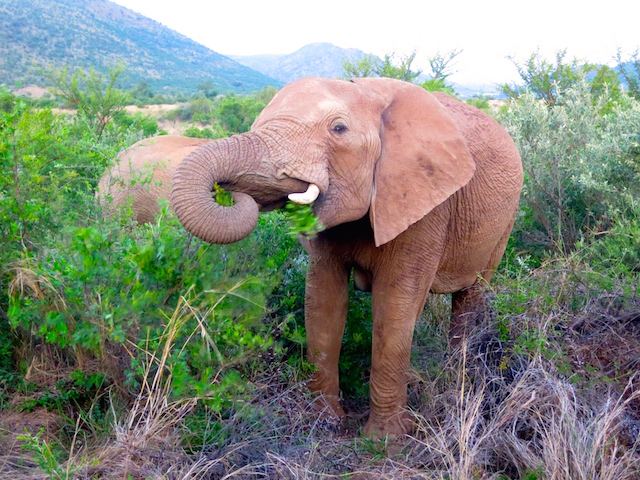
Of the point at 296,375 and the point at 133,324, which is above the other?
the point at 133,324

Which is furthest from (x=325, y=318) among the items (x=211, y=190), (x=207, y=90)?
(x=207, y=90)

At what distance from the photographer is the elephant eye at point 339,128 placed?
3.29 m

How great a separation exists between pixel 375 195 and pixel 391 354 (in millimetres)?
1207

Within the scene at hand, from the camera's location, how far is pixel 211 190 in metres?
2.92

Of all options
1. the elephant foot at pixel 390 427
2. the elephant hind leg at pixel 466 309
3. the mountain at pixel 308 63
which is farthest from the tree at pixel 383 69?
the mountain at pixel 308 63

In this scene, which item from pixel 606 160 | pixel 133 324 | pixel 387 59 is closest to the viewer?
pixel 133 324

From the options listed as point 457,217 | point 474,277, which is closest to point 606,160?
point 474,277

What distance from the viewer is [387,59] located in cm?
1332

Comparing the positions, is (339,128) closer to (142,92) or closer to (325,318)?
(325,318)

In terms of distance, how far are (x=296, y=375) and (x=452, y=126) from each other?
6.25 ft

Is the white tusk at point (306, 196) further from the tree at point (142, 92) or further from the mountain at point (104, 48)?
the tree at point (142, 92)

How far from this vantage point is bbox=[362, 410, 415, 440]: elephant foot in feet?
13.6

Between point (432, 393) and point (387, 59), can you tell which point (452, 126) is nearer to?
point (432, 393)

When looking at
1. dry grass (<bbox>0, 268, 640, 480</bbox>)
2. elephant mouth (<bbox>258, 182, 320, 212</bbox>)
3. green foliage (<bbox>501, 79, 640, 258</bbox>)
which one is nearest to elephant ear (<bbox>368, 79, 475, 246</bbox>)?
elephant mouth (<bbox>258, 182, 320, 212</bbox>)
